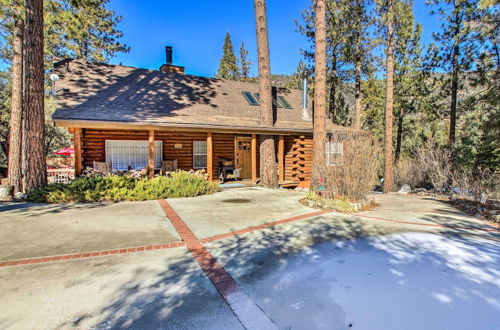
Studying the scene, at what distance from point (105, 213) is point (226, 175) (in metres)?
7.49

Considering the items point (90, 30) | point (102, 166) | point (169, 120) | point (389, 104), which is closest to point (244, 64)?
point (90, 30)

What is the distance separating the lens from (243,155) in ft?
48.9

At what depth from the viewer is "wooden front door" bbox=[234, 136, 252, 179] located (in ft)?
48.0

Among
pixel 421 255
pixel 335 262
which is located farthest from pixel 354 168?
pixel 335 262

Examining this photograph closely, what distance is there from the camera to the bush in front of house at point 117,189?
7863 mm

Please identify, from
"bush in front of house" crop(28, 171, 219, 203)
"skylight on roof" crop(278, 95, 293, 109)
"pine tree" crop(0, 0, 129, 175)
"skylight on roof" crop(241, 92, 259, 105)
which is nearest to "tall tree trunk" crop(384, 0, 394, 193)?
"skylight on roof" crop(278, 95, 293, 109)

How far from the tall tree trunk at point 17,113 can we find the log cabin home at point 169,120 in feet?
3.90

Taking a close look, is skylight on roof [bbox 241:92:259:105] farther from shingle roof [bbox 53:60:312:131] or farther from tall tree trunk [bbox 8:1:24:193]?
tall tree trunk [bbox 8:1:24:193]

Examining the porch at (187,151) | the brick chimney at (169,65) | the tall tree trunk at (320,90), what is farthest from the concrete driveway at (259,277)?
the brick chimney at (169,65)

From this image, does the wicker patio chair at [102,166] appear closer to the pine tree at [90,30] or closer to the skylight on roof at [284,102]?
the skylight on roof at [284,102]

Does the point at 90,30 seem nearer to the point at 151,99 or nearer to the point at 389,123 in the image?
the point at 151,99

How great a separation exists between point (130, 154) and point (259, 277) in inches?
402

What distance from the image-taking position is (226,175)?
45.0 feet

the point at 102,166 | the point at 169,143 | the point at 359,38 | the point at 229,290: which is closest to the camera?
the point at 229,290
